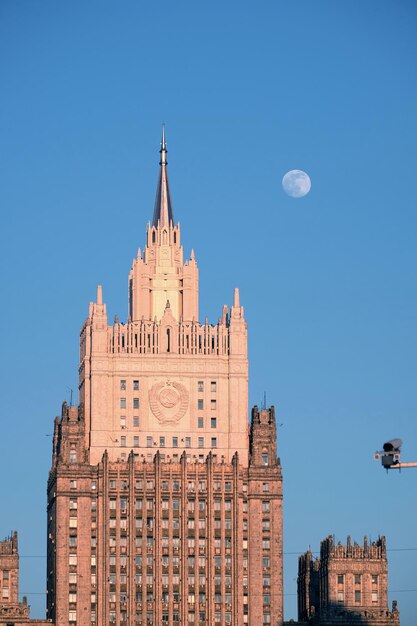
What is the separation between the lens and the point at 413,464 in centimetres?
14000

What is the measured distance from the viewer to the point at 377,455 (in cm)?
14112

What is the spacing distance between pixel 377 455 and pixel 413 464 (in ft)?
8.73
